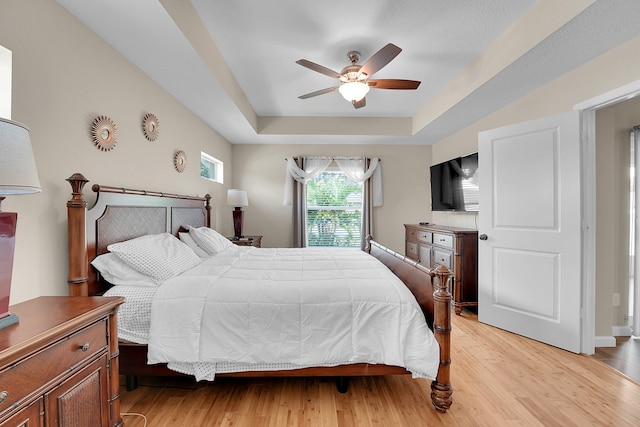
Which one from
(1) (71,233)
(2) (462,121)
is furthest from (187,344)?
(2) (462,121)

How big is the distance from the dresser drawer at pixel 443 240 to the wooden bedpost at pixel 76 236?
3.37 metres

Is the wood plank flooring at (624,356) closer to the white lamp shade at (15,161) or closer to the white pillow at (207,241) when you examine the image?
the white pillow at (207,241)

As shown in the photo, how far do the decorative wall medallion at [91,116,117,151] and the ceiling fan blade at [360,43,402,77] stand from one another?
2.00 metres

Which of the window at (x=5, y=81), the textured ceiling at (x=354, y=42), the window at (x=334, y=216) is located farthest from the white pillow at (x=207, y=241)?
the window at (x=334, y=216)

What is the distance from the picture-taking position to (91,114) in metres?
1.90

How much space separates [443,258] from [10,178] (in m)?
3.67

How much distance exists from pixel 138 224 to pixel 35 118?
961 millimetres

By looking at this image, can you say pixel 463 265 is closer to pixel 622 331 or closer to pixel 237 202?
pixel 622 331

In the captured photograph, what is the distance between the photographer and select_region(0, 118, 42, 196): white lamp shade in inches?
33.8

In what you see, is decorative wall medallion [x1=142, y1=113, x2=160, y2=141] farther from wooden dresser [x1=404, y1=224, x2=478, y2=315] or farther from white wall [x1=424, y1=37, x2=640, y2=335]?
white wall [x1=424, y1=37, x2=640, y2=335]

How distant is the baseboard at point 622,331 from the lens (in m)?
2.63

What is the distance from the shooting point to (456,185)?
12.9ft

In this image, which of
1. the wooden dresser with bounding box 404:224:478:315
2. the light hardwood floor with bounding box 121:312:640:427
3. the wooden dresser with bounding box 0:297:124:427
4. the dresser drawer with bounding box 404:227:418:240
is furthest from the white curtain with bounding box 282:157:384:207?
the wooden dresser with bounding box 0:297:124:427

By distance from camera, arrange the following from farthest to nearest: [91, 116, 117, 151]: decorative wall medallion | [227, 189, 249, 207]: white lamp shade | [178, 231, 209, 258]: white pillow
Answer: [227, 189, 249, 207]: white lamp shade, [178, 231, 209, 258]: white pillow, [91, 116, 117, 151]: decorative wall medallion
